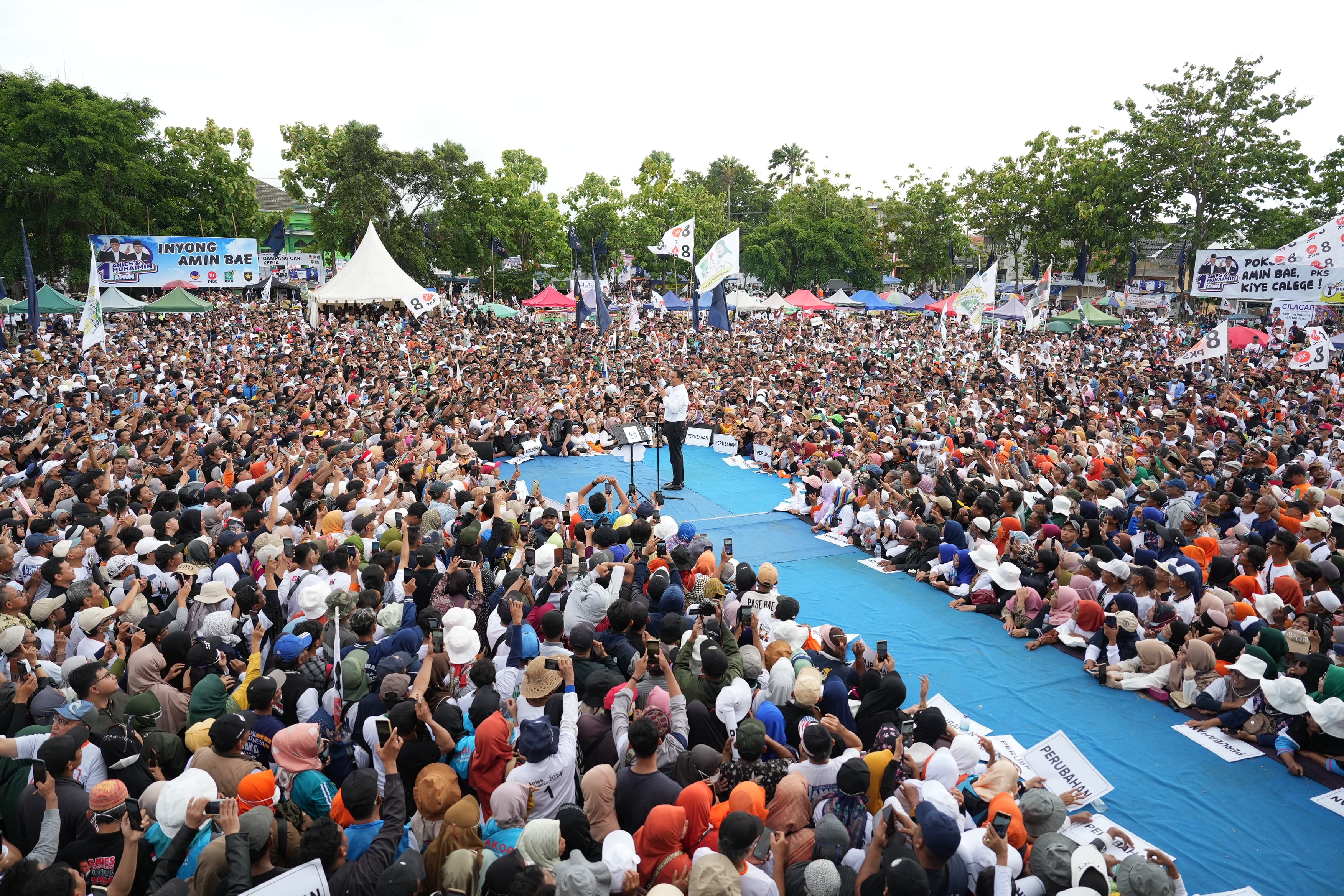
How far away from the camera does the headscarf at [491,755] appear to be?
4129mm

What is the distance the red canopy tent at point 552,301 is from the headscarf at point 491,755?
31.6 meters

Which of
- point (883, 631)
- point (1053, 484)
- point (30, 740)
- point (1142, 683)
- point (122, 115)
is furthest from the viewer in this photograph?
point (122, 115)

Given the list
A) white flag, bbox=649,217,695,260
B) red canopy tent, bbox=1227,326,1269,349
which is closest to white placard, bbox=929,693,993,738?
white flag, bbox=649,217,695,260

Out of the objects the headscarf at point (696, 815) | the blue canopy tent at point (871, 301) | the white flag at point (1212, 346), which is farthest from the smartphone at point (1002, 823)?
the blue canopy tent at point (871, 301)

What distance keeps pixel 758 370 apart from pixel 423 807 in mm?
18744

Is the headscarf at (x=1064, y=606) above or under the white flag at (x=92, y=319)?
under

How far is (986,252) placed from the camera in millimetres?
55406

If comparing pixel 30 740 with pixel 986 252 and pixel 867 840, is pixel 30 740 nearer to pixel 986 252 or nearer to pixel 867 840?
pixel 867 840

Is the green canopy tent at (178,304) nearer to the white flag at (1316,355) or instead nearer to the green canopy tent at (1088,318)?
the white flag at (1316,355)

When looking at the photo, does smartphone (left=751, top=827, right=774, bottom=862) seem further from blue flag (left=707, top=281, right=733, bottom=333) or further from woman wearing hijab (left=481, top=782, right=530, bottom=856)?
blue flag (left=707, top=281, right=733, bottom=333)

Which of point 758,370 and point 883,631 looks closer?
point 883,631

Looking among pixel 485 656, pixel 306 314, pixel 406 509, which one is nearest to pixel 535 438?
pixel 406 509

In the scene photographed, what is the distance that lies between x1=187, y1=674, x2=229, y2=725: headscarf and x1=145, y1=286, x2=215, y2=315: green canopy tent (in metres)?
28.2

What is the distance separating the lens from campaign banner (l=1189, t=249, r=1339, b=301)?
15.1 m
